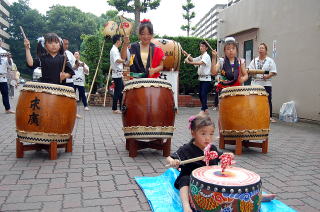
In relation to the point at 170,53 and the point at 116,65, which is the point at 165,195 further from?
the point at 170,53

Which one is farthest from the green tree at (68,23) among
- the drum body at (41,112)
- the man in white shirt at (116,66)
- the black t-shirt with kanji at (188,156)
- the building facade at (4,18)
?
the black t-shirt with kanji at (188,156)

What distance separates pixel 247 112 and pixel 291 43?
5682 millimetres

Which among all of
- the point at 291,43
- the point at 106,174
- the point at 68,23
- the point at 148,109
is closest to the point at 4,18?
the point at 68,23

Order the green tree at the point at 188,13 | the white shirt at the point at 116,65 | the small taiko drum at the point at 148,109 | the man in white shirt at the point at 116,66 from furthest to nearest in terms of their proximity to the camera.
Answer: the green tree at the point at 188,13 → the white shirt at the point at 116,65 → the man in white shirt at the point at 116,66 → the small taiko drum at the point at 148,109

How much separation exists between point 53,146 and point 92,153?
2.14 feet

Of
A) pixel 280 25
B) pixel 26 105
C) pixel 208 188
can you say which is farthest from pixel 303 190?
pixel 280 25

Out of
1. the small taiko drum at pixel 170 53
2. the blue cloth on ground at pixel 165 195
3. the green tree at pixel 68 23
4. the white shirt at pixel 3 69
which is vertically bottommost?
the blue cloth on ground at pixel 165 195

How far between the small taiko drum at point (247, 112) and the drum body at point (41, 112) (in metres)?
2.22

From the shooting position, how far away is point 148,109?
4340 millimetres

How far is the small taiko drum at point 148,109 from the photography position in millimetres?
4344

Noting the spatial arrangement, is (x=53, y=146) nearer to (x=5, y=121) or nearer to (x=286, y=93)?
(x=5, y=121)

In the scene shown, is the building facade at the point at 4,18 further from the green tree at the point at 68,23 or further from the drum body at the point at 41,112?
the drum body at the point at 41,112

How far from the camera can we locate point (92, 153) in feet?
15.6

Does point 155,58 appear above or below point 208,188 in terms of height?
above
